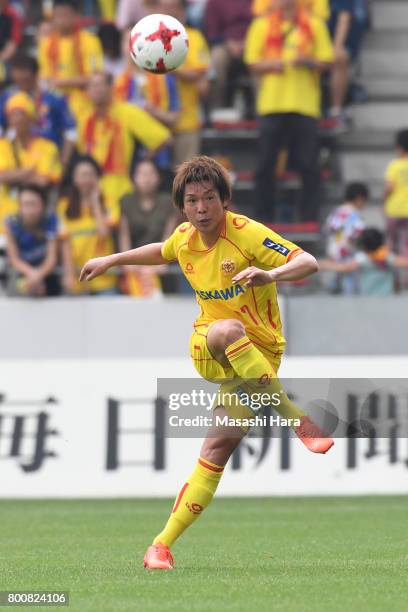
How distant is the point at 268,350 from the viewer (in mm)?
7238

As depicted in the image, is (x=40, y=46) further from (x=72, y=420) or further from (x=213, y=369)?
(x=213, y=369)

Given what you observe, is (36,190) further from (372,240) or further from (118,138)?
(372,240)

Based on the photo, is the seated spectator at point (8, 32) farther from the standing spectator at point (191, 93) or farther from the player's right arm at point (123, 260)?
the player's right arm at point (123, 260)

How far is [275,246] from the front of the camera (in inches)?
277

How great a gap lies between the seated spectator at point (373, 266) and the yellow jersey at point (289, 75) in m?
1.83

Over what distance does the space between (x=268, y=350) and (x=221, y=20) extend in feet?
31.2

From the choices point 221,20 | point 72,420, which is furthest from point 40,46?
point 72,420

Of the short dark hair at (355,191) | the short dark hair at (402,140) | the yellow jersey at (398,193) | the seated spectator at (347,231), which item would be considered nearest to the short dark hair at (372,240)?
the seated spectator at (347,231)

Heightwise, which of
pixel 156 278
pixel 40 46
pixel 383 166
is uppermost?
pixel 40 46

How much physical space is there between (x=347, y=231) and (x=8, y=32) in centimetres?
503

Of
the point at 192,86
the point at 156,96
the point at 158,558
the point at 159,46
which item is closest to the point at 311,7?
the point at 192,86

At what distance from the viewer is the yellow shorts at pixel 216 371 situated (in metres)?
7.08

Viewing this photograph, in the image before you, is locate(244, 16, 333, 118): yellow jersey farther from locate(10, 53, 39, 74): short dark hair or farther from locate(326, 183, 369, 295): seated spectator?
locate(10, 53, 39, 74): short dark hair

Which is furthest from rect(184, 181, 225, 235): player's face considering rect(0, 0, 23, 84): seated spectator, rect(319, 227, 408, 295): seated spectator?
rect(0, 0, 23, 84): seated spectator
